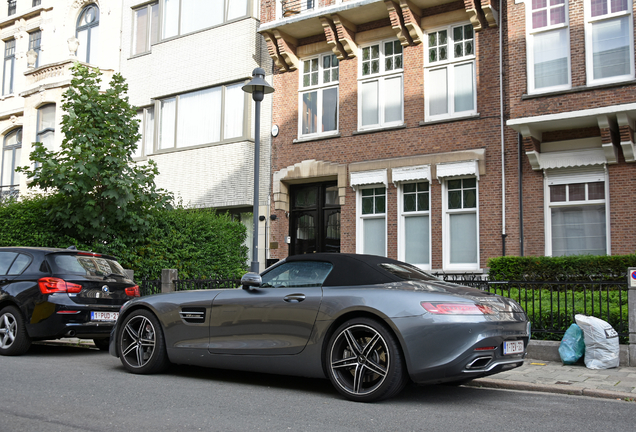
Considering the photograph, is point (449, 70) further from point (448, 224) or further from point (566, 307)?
point (566, 307)

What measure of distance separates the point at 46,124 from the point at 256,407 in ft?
68.7

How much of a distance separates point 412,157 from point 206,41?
26.9 ft

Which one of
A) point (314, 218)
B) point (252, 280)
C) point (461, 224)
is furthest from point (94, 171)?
point (461, 224)

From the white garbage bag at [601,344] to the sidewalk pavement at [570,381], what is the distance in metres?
0.10

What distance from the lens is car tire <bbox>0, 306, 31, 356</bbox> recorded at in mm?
8828

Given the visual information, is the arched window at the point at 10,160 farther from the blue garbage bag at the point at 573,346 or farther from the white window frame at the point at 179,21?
the blue garbage bag at the point at 573,346

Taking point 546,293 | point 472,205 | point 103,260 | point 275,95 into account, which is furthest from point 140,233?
point 546,293

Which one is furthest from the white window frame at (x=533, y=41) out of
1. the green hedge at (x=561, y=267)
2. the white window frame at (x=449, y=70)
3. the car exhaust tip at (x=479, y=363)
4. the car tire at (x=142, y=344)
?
the car tire at (x=142, y=344)

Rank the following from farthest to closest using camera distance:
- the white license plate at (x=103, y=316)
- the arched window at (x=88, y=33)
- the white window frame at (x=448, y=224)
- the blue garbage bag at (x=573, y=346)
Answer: the arched window at (x=88, y=33) → the white window frame at (x=448, y=224) → the white license plate at (x=103, y=316) → the blue garbage bag at (x=573, y=346)

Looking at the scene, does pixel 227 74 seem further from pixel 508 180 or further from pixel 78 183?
pixel 508 180

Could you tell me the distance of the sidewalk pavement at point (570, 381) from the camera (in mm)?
6543

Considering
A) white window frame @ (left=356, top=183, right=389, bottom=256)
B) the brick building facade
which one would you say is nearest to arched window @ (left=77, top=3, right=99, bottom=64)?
the brick building facade

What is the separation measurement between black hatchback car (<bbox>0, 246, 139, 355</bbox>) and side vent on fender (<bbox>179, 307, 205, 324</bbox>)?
8.40 ft

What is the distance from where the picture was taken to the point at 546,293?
9336 millimetres
